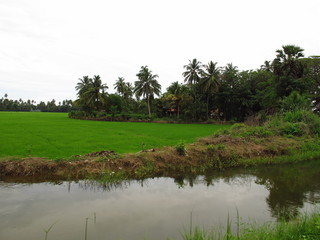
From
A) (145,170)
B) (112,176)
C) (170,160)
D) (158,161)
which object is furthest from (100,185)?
(170,160)

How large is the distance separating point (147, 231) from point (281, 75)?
28783 mm

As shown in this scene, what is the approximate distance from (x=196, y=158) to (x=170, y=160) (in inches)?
54.7

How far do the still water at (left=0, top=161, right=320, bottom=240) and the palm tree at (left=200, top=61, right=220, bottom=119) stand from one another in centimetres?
3435

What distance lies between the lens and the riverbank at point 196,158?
852cm

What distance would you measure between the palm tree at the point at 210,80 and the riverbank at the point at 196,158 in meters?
27.1

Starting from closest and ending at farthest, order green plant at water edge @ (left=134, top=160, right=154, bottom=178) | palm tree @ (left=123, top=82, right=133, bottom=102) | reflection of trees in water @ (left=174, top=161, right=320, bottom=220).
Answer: reflection of trees in water @ (left=174, top=161, right=320, bottom=220)
green plant at water edge @ (left=134, top=160, right=154, bottom=178)
palm tree @ (left=123, top=82, right=133, bottom=102)

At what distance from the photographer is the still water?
192 inches

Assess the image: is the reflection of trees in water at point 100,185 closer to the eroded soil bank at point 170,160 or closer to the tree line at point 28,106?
the eroded soil bank at point 170,160

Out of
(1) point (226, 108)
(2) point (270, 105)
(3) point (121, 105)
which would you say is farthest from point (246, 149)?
(3) point (121, 105)

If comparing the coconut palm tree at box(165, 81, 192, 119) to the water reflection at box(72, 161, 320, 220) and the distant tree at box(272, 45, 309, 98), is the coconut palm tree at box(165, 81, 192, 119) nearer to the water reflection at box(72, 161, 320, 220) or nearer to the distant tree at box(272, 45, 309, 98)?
the distant tree at box(272, 45, 309, 98)

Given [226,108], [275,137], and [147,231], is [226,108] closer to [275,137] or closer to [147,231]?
[275,137]

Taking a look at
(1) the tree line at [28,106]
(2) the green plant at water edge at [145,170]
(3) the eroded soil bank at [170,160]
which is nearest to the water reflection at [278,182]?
(2) the green plant at water edge at [145,170]

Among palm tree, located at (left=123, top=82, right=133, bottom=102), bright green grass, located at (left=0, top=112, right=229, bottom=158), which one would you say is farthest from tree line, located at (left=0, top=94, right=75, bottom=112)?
bright green grass, located at (left=0, top=112, right=229, bottom=158)

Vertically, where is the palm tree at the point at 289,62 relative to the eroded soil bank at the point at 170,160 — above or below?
above
